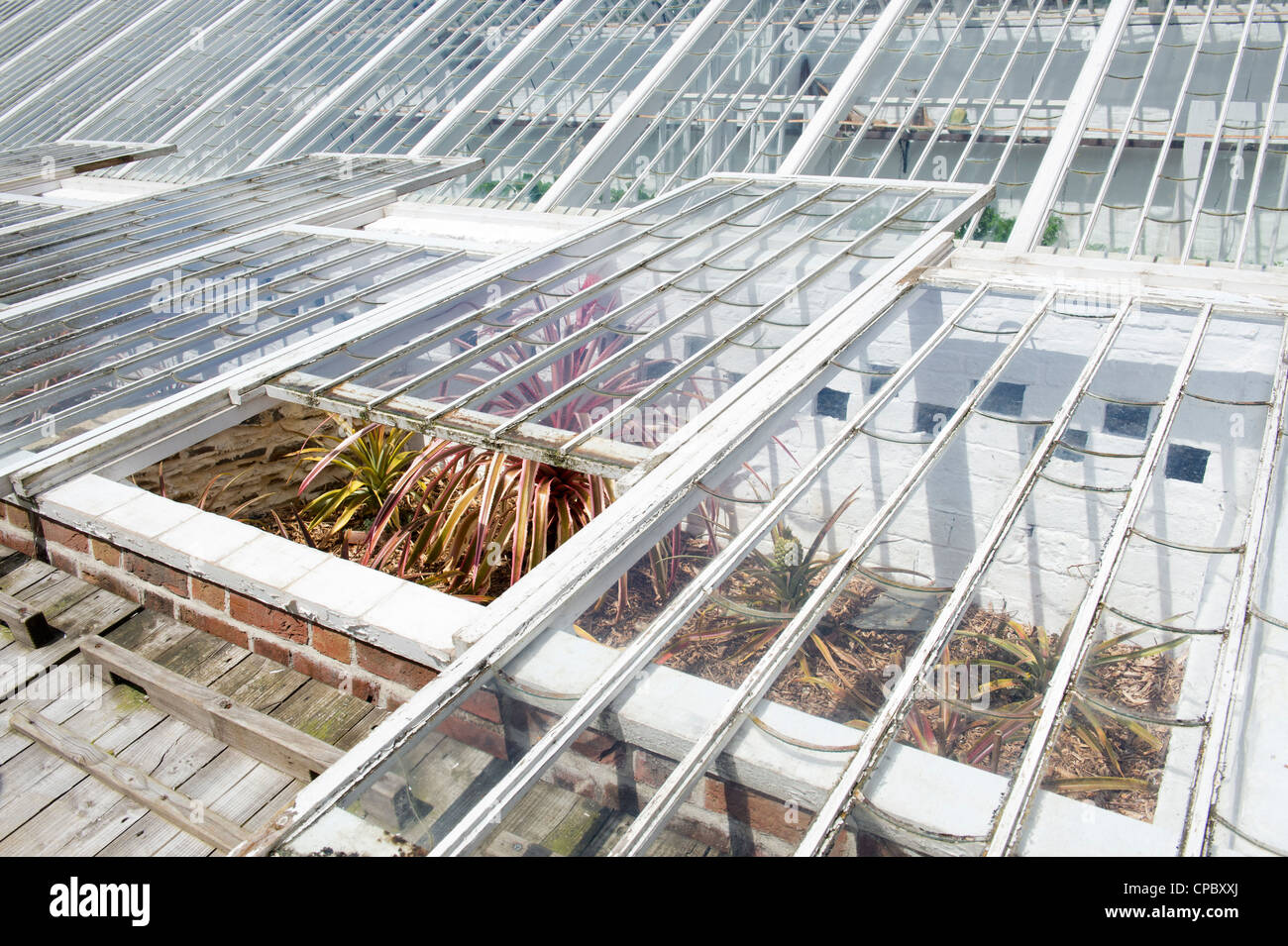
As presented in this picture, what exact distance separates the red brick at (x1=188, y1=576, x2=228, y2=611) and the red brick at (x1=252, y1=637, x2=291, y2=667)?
153mm

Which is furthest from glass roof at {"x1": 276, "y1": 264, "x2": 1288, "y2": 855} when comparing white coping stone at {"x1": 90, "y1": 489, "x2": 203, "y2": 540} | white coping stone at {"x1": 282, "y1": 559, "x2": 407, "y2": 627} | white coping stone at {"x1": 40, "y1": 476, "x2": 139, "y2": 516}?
white coping stone at {"x1": 40, "y1": 476, "x2": 139, "y2": 516}

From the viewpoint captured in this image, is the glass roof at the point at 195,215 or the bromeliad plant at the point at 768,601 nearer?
the bromeliad plant at the point at 768,601

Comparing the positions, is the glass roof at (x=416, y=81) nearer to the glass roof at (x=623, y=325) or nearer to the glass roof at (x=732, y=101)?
the glass roof at (x=732, y=101)

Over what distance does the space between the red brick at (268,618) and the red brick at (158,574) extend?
21 cm

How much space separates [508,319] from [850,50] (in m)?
3.82

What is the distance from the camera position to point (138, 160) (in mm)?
8078

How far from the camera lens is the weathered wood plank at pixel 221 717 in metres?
2.17

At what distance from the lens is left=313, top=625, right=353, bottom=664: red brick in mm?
2383

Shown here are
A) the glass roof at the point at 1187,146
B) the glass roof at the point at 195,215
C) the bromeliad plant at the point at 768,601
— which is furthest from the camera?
the glass roof at the point at 195,215

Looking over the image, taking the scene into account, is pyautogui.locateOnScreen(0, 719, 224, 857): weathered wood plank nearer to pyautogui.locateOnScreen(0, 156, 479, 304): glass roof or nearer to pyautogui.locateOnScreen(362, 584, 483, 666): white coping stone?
pyautogui.locateOnScreen(362, 584, 483, 666): white coping stone

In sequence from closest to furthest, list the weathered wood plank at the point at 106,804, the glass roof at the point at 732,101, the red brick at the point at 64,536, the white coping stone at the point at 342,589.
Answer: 1. the weathered wood plank at the point at 106,804
2. the white coping stone at the point at 342,589
3. the red brick at the point at 64,536
4. the glass roof at the point at 732,101

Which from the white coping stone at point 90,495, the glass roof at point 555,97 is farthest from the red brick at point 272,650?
the glass roof at point 555,97

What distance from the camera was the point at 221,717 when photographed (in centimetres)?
227
